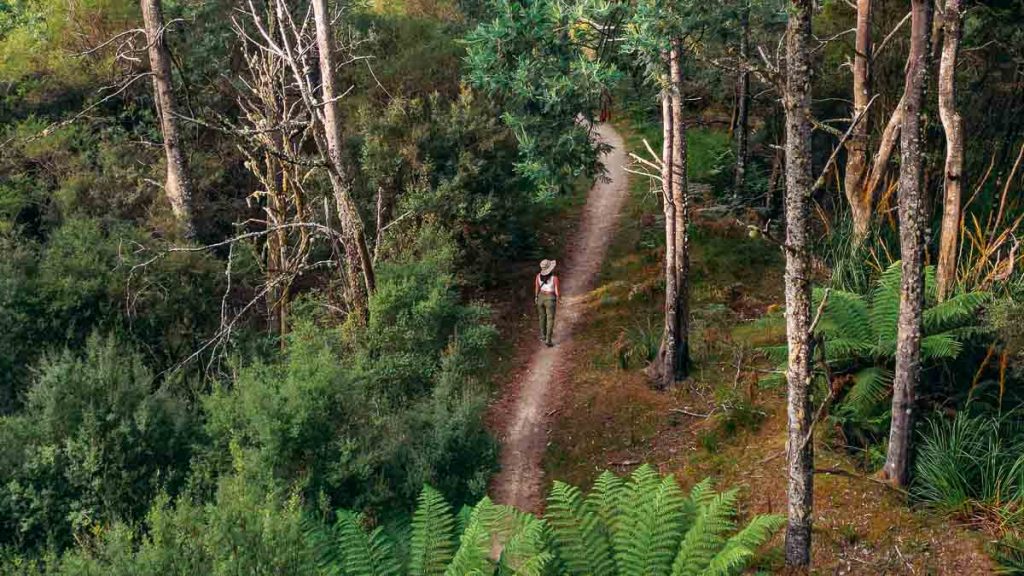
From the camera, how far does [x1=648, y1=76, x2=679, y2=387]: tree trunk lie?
11422mm

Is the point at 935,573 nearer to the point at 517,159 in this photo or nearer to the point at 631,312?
the point at 631,312

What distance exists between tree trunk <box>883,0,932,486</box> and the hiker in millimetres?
6043

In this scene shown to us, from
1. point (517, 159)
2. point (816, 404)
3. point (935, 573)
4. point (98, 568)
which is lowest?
point (935, 573)

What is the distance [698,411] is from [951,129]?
470 cm

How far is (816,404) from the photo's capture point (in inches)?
390

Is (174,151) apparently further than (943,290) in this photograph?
Yes

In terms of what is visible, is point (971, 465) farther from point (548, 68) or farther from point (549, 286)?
point (548, 68)

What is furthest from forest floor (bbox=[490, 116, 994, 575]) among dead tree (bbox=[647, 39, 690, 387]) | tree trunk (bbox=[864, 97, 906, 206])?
tree trunk (bbox=[864, 97, 906, 206])

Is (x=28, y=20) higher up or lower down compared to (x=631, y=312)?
higher up

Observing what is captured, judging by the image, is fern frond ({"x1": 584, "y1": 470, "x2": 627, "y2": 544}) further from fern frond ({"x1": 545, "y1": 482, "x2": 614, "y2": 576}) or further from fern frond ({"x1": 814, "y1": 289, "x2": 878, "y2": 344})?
fern frond ({"x1": 814, "y1": 289, "x2": 878, "y2": 344})

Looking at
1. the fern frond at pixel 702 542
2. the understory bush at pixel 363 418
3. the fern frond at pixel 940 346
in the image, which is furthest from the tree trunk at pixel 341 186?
the fern frond at pixel 940 346

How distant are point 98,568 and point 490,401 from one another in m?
7.06

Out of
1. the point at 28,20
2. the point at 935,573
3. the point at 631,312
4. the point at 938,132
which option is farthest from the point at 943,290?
the point at 28,20

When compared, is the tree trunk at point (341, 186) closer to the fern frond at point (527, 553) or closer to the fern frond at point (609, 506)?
the fern frond at point (609, 506)
